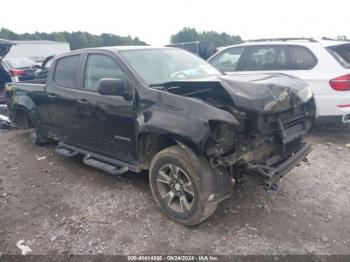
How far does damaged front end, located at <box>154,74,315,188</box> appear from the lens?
9.39 feet

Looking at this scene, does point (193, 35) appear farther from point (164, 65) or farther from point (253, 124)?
point (253, 124)

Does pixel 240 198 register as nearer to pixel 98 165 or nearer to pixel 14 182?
pixel 98 165

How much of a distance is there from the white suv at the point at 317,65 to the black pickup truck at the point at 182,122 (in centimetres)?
187

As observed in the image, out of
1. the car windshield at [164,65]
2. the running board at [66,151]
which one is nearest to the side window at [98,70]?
the car windshield at [164,65]

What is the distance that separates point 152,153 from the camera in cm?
356

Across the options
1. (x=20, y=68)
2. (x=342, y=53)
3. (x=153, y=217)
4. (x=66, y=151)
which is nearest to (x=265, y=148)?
(x=153, y=217)

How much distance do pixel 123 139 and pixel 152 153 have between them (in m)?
0.45

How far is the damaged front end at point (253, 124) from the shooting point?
286 cm

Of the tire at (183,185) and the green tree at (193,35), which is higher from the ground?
the green tree at (193,35)

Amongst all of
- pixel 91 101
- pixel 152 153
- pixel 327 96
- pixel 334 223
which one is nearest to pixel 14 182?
pixel 91 101

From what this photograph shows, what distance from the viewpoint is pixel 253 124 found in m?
2.94

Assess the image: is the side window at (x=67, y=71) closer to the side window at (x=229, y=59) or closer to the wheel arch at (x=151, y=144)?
the wheel arch at (x=151, y=144)

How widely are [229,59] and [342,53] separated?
2256 millimetres

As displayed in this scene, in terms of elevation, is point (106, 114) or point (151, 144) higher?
point (106, 114)
